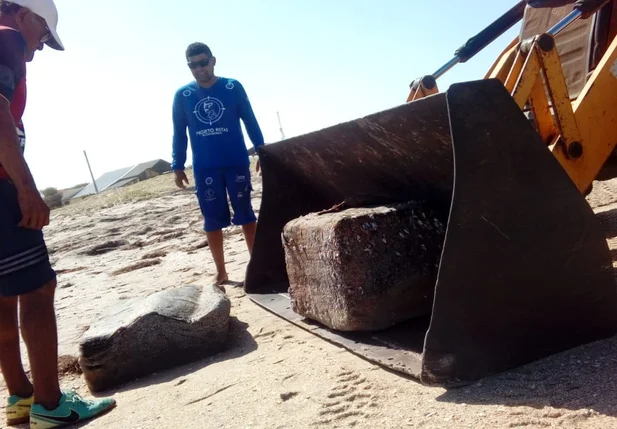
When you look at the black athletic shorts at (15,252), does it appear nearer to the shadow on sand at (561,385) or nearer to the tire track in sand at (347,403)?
the tire track in sand at (347,403)

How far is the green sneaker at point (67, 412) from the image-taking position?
2.54 metres

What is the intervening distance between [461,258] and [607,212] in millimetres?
3353

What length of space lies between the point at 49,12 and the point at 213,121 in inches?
77.3

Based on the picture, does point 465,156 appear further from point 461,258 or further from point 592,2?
point 592,2

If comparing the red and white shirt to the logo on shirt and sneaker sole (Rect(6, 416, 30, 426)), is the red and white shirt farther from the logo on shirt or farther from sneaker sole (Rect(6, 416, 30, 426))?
the logo on shirt

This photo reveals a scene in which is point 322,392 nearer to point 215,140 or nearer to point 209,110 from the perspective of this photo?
point 215,140

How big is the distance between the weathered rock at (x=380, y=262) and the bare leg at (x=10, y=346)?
4.31ft

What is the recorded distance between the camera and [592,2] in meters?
3.05

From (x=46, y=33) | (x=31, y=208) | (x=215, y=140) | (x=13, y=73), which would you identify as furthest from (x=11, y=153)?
(x=215, y=140)

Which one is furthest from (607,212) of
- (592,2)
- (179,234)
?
(179,234)

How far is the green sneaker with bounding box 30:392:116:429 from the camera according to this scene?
254cm

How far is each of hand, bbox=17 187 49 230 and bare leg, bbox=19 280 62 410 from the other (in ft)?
0.88

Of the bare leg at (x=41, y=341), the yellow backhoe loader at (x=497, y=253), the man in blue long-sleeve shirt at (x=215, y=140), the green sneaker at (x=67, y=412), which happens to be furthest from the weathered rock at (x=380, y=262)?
the man in blue long-sleeve shirt at (x=215, y=140)

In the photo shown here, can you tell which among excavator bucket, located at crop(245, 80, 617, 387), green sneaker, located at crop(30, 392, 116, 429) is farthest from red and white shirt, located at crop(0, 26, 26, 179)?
excavator bucket, located at crop(245, 80, 617, 387)
